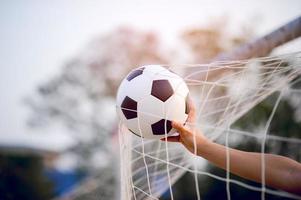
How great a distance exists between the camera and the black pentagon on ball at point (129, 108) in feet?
8.72

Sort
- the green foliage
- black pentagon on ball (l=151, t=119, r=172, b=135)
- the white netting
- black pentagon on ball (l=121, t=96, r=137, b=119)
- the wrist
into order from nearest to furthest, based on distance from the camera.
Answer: the wrist
black pentagon on ball (l=151, t=119, r=172, b=135)
black pentagon on ball (l=121, t=96, r=137, b=119)
the white netting
the green foliage

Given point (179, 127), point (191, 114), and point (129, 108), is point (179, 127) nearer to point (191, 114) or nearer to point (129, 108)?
point (191, 114)

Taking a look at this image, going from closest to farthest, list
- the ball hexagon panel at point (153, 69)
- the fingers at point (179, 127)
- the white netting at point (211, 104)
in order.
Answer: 1. the fingers at point (179, 127)
2. the ball hexagon panel at point (153, 69)
3. the white netting at point (211, 104)

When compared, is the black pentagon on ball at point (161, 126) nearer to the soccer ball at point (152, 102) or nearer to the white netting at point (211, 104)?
the soccer ball at point (152, 102)

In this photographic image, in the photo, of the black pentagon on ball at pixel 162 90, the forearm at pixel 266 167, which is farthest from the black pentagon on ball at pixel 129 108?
the forearm at pixel 266 167

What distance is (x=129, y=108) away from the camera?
8.77 feet

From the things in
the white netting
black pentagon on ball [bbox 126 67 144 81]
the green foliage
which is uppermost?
black pentagon on ball [bbox 126 67 144 81]

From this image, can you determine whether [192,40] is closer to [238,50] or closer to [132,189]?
[238,50]

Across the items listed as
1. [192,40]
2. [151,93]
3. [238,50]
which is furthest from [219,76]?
[192,40]

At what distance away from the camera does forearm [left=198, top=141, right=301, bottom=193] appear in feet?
6.72

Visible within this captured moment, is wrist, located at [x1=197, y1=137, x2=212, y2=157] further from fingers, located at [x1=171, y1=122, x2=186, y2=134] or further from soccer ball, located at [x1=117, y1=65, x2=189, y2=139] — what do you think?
soccer ball, located at [x1=117, y1=65, x2=189, y2=139]

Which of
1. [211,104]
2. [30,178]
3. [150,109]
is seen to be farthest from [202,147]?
[30,178]

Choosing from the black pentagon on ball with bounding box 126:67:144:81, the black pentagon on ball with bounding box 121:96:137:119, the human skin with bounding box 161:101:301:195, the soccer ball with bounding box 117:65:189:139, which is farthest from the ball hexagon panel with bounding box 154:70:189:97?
the human skin with bounding box 161:101:301:195

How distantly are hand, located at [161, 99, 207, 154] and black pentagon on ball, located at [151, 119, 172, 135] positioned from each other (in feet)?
0.18
